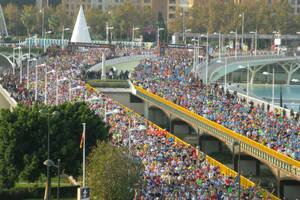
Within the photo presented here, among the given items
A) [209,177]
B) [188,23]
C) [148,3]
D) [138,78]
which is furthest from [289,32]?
[209,177]

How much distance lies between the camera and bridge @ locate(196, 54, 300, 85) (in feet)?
317

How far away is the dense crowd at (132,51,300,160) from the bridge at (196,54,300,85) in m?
7.34

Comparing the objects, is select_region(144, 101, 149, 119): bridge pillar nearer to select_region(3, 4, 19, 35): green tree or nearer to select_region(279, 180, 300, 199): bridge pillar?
select_region(279, 180, 300, 199): bridge pillar

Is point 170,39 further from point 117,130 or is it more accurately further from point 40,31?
point 117,130

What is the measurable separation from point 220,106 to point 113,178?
64.7ft

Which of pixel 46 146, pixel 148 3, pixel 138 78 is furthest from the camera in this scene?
pixel 148 3

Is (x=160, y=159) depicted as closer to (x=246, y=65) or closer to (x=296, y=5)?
(x=246, y=65)

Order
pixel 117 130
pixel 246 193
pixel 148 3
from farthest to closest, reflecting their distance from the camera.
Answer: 1. pixel 148 3
2. pixel 117 130
3. pixel 246 193

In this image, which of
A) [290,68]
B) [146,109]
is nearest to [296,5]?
[290,68]

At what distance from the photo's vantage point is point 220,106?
57125 mm

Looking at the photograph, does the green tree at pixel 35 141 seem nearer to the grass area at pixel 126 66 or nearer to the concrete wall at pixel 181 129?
the concrete wall at pixel 181 129

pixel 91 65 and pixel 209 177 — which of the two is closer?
pixel 209 177

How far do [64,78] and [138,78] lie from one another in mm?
7456

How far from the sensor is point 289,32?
145 metres
